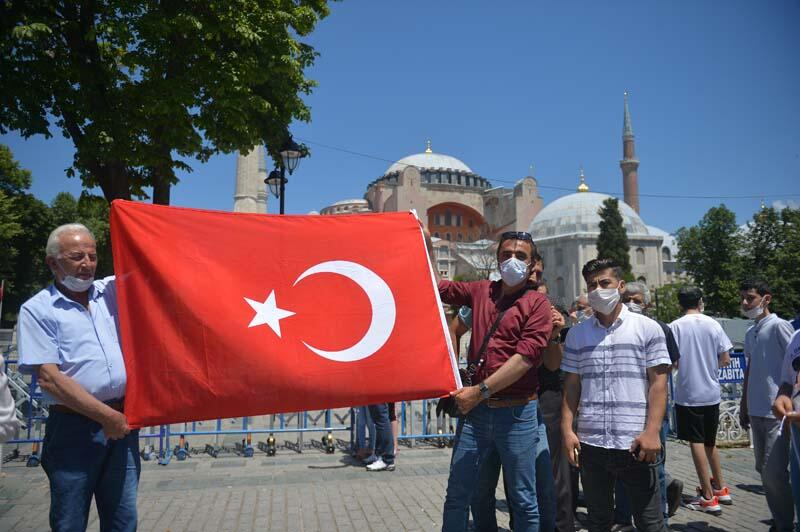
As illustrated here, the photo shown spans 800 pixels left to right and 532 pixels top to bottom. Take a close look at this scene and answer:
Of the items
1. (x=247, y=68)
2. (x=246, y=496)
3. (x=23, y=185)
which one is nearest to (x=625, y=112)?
(x=23, y=185)

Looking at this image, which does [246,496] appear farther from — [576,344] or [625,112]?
[625,112]

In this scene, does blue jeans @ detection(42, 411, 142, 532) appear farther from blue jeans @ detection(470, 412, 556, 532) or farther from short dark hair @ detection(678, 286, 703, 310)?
short dark hair @ detection(678, 286, 703, 310)

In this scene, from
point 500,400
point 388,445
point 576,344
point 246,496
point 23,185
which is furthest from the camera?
point 23,185

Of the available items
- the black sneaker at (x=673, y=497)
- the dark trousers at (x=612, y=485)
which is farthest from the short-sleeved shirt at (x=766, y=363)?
the dark trousers at (x=612, y=485)

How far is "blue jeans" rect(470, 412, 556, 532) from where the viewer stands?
3.69 m

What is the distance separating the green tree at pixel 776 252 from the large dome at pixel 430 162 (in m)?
60.6

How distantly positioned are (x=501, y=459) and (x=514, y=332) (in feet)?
2.67

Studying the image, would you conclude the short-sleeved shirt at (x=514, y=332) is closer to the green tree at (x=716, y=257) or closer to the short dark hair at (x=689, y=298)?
the short dark hair at (x=689, y=298)

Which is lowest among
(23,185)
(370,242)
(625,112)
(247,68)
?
(370,242)

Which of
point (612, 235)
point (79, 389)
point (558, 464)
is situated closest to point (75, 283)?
point (79, 389)

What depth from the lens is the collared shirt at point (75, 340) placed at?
2.98 metres

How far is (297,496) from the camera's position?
19.5 ft

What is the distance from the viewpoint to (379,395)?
3.64 metres

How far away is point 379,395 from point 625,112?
339 ft
